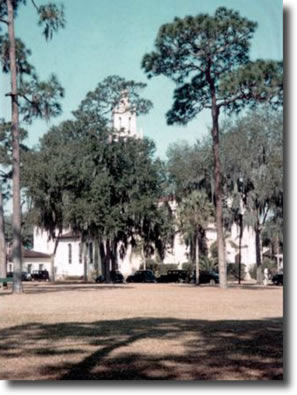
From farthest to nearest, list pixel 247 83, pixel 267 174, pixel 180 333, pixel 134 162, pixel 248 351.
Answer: pixel 134 162, pixel 267 174, pixel 247 83, pixel 180 333, pixel 248 351

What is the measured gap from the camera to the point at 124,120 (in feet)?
113

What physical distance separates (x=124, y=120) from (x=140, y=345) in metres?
27.4

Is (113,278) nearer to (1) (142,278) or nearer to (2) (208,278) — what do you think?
(1) (142,278)

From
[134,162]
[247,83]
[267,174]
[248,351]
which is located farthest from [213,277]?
[248,351]

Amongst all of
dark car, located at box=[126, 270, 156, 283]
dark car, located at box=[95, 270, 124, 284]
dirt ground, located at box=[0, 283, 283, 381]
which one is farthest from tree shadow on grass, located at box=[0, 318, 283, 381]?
dark car, located at box=[126, 270, 156, 283]

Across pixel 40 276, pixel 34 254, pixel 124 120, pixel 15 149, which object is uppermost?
pixel 124 120

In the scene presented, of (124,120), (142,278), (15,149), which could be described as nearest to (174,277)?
(142,278)

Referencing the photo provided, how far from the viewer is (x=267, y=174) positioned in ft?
80.3

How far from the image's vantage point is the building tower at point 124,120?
28058mm

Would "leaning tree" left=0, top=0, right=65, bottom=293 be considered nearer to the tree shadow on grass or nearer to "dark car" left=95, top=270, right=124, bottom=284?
the tree shadow on grass

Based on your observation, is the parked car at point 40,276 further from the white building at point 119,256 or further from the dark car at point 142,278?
the dark car at point 142,278

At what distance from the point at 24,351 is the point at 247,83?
466 inches

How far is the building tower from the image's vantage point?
28058 millimetres

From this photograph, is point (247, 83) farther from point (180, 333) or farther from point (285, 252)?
point (285, 252)
